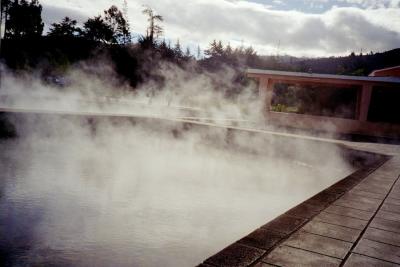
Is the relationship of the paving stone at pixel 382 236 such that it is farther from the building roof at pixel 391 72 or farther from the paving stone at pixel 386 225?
the building roof at pixel 391 72

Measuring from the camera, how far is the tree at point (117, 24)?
33.3 m

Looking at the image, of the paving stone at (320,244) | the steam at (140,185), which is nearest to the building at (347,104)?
the steam at (140,185)

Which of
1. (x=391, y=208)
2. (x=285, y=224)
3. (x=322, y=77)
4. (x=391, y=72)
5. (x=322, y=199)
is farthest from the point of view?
(x=391, y=72)

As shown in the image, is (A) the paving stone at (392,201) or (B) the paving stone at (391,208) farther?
(A) the paving stone at (392,201)

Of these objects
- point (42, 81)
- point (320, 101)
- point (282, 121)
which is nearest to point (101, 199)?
point (282, 121)

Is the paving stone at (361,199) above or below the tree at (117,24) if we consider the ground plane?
below

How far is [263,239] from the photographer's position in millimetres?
2539

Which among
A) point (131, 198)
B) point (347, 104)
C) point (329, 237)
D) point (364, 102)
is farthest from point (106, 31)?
point (329, 237)

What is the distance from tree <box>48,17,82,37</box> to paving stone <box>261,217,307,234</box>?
107ft

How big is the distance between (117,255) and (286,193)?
3.79 m

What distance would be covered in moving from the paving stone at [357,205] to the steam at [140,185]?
146 cm

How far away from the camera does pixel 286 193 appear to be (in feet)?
21.5

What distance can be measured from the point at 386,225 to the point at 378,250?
65cm

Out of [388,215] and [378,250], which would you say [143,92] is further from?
[378,250]
